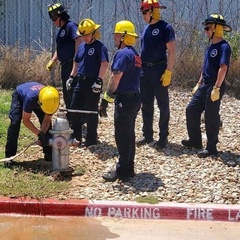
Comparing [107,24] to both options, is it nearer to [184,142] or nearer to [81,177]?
[184,142]

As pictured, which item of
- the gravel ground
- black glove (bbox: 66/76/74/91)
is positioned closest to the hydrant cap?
the gravel ground

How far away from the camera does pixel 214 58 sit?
702 centimetres

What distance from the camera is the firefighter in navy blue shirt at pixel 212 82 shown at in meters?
6.88

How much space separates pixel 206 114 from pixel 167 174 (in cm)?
95

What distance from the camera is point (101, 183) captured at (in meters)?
6.46

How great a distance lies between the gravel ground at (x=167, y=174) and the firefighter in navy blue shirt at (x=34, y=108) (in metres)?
0.63

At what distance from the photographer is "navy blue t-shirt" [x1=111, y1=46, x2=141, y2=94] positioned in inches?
237

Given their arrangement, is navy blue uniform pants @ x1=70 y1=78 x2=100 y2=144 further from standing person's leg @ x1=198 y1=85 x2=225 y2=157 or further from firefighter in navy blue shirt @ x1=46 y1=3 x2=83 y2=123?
standing person's leg @ x1=198 y1=85 x2=225 y2=157

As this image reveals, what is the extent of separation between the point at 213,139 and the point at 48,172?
6.90 feet

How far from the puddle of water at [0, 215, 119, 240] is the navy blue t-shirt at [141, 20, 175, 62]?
2.64 m

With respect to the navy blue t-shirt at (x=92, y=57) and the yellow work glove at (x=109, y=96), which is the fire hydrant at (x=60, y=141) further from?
the navy blue t-shirt at (x=92, y=57)

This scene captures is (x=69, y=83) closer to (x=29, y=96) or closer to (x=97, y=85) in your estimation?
(x=97, y=85)

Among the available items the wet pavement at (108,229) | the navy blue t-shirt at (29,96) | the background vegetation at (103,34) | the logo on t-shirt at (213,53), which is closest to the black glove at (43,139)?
the navy blue t-shirt at (29,96)

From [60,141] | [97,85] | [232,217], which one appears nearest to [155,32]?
[97,85]
